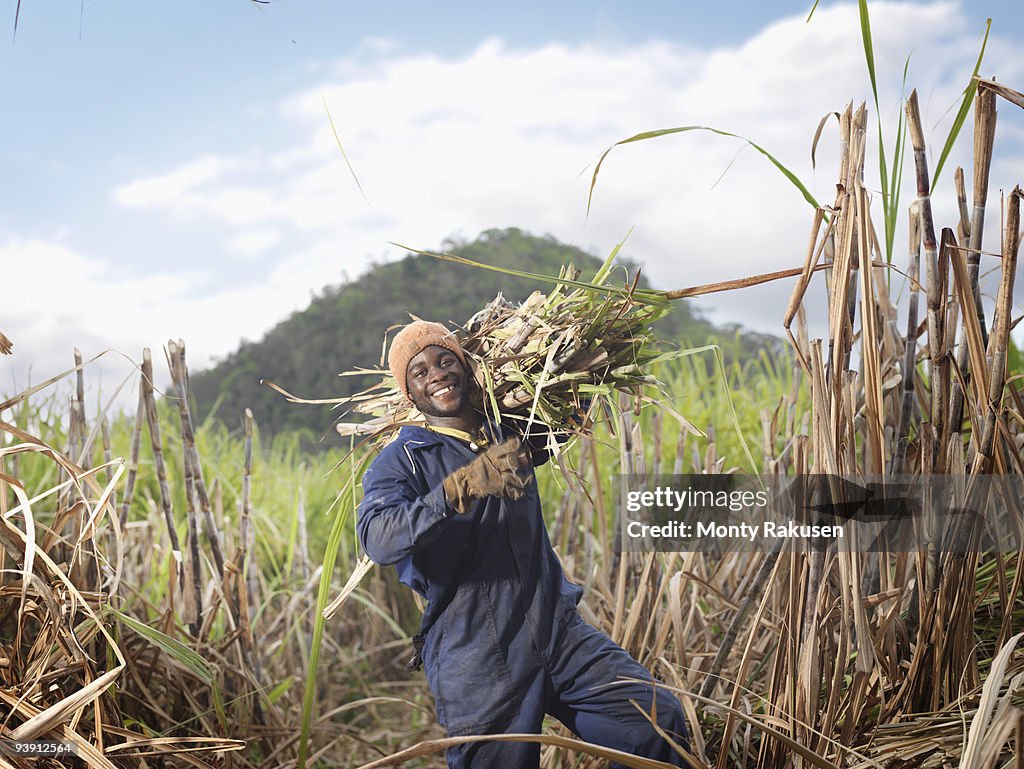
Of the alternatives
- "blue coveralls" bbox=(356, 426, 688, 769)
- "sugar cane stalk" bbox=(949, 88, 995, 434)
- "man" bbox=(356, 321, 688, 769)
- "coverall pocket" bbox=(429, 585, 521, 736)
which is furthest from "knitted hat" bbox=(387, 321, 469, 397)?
"sugar cane stalk" bbox=(949, 88, 995, 434)

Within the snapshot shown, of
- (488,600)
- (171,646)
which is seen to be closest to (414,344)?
(488,600)

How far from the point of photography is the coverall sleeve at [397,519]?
1.37 m

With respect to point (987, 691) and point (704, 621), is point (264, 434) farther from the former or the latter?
point (987, 691)

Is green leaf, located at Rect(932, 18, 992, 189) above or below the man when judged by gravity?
above

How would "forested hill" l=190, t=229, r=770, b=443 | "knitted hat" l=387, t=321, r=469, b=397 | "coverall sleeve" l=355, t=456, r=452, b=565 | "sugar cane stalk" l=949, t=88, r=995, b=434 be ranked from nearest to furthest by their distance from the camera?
"sugar cane stalk" l=949, t=88, r=995, b=434 < "coverall sleeve" l=355, t=456, r=452, b=565 < "knitted hat" l=387, t=321, r=469, b=397 < "forested hill" l=190, t=229, r=770, b=443

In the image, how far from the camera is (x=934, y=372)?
4.65ft

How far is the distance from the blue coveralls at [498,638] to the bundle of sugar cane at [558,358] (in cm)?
12

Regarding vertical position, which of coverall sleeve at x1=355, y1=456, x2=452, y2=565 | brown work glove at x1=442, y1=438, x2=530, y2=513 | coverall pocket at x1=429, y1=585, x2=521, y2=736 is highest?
brown work glove at x1=442, y1=438, x2=530, y2=513

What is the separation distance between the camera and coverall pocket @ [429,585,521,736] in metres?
1.44

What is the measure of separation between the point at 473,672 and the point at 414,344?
56cm

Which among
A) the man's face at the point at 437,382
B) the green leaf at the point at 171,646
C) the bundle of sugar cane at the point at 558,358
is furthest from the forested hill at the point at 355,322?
the green leaf at the point at 171,646

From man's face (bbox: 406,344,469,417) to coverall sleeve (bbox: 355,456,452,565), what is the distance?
0.45ft

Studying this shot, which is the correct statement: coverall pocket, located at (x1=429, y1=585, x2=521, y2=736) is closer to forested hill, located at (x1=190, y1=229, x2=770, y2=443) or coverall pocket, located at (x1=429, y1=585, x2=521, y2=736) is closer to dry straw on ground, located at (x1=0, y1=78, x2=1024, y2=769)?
dry straw on ground, located at (x1=0, y1=78, x2=1024, y2=769)

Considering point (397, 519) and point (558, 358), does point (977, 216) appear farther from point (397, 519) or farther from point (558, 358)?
point (397, 519)
